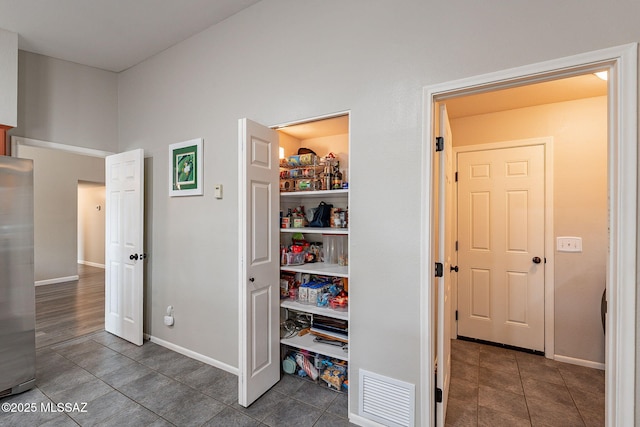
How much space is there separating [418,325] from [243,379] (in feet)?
4.16

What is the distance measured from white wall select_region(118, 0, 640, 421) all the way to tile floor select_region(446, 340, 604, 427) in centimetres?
84

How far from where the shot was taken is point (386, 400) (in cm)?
178

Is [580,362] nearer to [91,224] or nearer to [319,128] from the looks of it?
[319,128]

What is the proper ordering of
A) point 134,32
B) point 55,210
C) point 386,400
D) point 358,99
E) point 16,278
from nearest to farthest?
point 386,400 < point 358,99 < point 16,278 < point 134,32 < point 55,210

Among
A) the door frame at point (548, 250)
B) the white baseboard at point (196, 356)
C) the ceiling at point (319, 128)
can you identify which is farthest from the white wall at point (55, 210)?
the door frame at point (548, 250)

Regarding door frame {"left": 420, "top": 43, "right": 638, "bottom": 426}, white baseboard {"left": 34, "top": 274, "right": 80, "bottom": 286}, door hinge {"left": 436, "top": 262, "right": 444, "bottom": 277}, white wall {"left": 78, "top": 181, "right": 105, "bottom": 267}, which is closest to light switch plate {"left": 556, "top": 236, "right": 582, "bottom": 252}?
door frame {"left": 420, "top": 43, "right": 638, "bottom": 426}

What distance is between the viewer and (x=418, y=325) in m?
1.68

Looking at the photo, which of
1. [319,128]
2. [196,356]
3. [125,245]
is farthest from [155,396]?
[319,128]

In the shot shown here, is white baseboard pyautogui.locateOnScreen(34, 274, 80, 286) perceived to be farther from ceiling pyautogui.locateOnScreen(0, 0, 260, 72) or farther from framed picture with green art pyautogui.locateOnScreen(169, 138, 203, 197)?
framed picture with green art pyautogui.locateOnScreen(169, 138, 203, 197)

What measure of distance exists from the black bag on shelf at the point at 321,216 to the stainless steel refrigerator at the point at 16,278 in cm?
228

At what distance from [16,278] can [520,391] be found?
408 centimetres

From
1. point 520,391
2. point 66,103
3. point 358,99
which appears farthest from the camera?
point 66,103

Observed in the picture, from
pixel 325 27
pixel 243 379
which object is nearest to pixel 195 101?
pixel 325 27

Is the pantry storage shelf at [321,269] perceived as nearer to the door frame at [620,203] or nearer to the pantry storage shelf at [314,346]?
the pantry storage shelf at [314,346]
